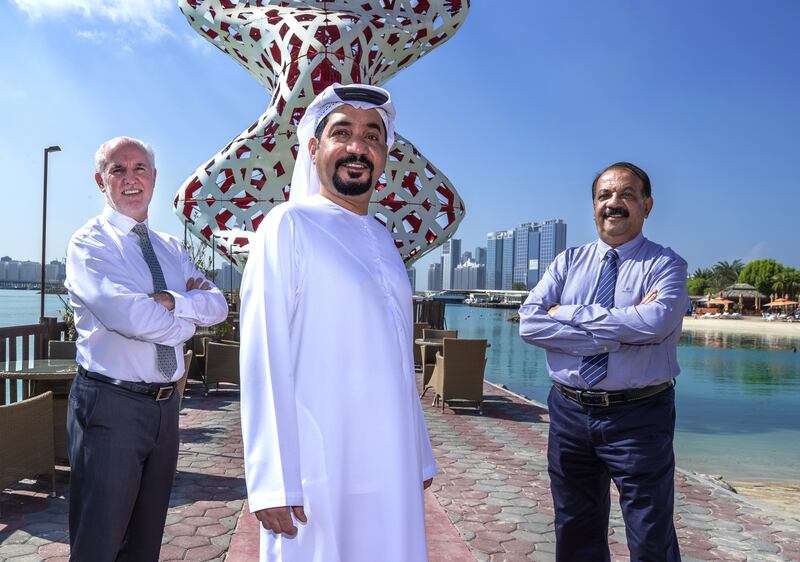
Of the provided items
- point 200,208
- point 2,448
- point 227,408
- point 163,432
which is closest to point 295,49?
point 200,208

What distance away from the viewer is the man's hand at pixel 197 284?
8.76 feet

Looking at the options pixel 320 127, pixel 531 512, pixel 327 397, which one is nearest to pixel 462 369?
pixel 531 512

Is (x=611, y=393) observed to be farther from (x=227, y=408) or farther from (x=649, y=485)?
(x=227, y=408)

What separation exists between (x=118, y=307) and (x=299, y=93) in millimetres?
10161

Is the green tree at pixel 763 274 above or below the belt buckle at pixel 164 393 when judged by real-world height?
above

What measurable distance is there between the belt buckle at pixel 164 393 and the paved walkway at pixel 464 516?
46.2 inches

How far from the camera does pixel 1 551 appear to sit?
3.09 m

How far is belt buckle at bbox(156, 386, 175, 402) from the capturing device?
2248mm

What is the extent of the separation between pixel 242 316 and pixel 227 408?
5.82 m

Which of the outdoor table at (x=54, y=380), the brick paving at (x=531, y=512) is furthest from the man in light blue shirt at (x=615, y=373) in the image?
the outdoor table at (x=54, y=380)

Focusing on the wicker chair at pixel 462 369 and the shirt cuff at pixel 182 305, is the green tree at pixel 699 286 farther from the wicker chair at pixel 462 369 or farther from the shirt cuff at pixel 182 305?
the shirt cuff at pixel 182 305

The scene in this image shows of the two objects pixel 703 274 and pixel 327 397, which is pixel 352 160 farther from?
pixel 703 274

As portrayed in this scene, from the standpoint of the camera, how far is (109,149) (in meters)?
2.36

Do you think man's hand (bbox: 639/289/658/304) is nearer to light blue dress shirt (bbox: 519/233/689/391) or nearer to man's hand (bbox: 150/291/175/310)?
light blue dress shirt (bbox: 519/233/689/391)
